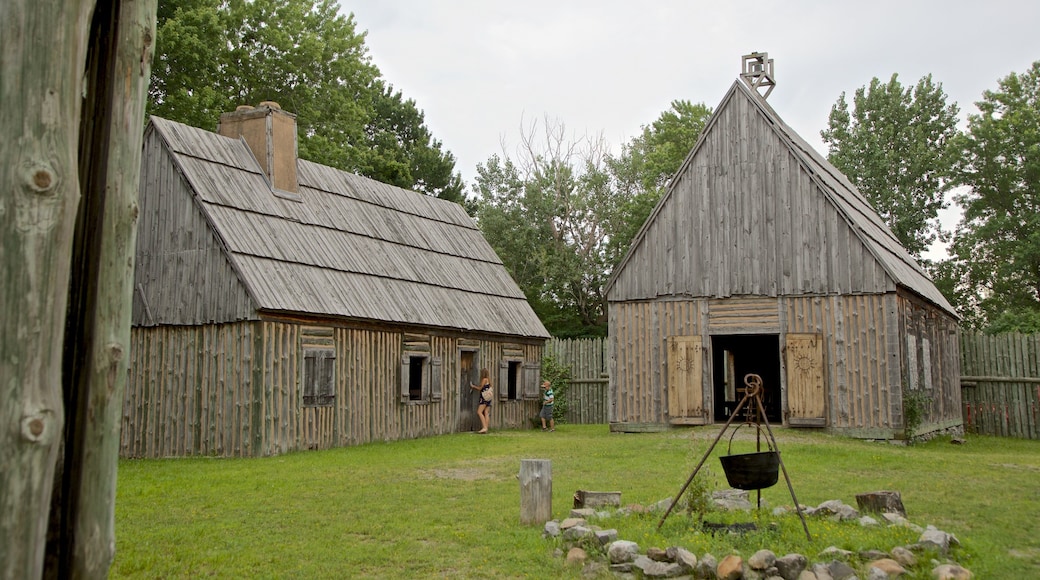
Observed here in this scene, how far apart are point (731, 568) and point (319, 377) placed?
531 inches

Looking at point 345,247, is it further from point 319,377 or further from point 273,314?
point 273,314

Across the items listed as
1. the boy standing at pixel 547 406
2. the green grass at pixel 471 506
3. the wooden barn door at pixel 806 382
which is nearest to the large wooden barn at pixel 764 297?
the wooden barn door at pixel 806 382

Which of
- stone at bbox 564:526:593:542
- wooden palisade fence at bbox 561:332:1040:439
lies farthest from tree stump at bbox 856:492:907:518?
wooden palisade fence at bbox 561:332:1040:439

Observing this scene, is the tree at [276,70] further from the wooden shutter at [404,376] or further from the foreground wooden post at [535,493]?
the foreground wooden post at [535,493]

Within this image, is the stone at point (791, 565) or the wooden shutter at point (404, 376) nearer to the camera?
the stone at point (791, 565)

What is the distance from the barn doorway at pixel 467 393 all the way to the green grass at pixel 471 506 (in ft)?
16.3

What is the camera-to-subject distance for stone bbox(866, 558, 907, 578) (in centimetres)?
700

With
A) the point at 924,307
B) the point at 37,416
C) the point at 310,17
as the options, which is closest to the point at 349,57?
the point at 310,17

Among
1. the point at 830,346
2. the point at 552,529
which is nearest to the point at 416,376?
the point at 830,346

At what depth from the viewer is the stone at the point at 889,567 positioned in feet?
23.0

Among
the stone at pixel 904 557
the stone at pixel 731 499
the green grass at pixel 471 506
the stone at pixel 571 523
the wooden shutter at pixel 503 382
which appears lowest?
the green grass at pixel 471 506

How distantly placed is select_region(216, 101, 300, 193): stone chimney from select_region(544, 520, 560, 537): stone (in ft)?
49.6

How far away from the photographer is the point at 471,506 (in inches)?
421

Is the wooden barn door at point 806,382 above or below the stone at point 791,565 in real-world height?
above
